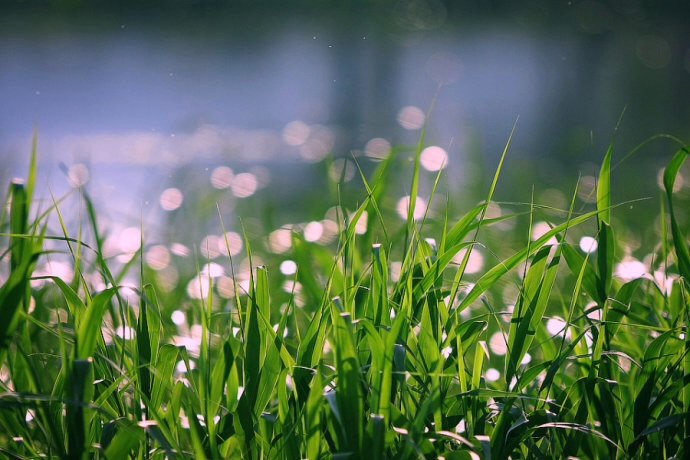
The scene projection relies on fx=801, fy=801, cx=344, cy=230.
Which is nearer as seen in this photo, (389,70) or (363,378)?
(363,378)

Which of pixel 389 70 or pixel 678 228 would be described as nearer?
pixel 678 228

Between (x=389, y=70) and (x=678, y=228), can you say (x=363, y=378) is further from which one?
(x=389, y=70)

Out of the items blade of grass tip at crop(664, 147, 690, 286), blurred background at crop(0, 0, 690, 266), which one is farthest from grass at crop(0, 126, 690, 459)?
blurred background at crop(0, 0, 690, 266)

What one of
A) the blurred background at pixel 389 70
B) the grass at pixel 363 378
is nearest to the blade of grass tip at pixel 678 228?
the grass at pixel 363 378

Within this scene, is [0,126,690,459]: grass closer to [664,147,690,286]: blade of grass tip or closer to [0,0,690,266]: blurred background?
[664,147,690,286]: blade of grass tip

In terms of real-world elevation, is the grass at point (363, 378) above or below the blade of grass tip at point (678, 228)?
below

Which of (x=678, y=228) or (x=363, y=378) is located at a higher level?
(x=678, y=228)

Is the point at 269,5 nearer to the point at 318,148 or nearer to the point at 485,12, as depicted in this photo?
the point at 318,148

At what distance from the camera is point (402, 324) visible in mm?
526

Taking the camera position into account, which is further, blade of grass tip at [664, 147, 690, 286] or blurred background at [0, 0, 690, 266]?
blurred background at [0, 0, 690, 266]

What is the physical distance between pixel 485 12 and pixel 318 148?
91cm

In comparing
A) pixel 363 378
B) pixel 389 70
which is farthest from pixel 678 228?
pixel 389 70

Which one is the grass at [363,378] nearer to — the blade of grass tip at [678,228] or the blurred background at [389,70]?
the blade of grass tip at [678,228]

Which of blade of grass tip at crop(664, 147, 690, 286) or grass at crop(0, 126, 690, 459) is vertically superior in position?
blade of grass tip at crop(664, 147, 690, 286)
